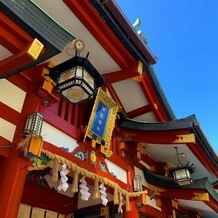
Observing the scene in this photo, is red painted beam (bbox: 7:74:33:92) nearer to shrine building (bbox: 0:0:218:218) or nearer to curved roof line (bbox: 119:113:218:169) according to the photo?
shrine building (bbox: 0:0:218:218)

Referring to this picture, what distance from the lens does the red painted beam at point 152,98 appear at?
288 inches

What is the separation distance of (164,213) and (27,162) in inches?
224

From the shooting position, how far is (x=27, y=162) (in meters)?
4.18

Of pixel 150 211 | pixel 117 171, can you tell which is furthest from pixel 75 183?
pixel 150 211

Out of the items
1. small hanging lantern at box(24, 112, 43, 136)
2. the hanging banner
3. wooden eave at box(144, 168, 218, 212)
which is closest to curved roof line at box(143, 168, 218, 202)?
wooden eave at box(144, 168, 218, 212)

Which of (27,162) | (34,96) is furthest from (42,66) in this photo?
(27,162)

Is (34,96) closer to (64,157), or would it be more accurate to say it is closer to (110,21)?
(64,157)

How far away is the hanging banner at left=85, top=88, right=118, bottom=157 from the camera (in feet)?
19.5

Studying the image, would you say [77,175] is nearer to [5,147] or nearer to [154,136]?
[5,147]

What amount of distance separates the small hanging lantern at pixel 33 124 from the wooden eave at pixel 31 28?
97 cm

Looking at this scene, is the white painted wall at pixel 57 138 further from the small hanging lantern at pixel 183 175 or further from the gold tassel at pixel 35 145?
the small hanging lantern at pixel 183 175

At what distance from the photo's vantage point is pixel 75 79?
4.62 meters

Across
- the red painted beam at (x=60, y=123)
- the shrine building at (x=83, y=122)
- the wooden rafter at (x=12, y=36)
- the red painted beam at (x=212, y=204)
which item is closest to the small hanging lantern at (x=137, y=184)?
the shrine building at (x=83, y=122)

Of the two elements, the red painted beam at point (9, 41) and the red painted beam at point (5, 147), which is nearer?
the red painted beam at point (9, 41)
